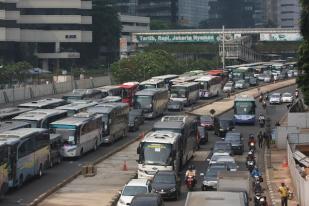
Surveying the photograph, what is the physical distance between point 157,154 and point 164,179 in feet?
16.8

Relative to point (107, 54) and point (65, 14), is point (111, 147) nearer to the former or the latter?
point (65, 14)

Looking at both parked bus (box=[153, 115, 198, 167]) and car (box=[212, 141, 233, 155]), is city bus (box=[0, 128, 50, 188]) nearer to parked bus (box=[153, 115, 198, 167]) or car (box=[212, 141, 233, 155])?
parked bus (box=[153, 115, 198, 167])

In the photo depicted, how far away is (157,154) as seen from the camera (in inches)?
1667

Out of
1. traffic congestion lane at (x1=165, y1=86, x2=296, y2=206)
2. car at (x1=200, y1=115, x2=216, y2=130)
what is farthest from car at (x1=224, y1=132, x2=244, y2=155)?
car at (x1=200, y1=115, x2=216, y2=130)

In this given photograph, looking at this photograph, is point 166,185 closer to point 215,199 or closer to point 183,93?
point 215,199

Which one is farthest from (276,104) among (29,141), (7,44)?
(7,44)

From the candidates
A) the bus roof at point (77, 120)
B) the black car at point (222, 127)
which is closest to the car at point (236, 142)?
the black car at point (222, 127)

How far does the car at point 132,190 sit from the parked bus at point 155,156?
20.1ft

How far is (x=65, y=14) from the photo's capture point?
502 feet

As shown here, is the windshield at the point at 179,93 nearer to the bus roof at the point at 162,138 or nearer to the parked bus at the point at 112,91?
the parked bus at the point at 112,91

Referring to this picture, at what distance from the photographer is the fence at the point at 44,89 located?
89.7 metres

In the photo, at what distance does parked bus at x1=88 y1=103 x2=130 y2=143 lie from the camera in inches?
2333

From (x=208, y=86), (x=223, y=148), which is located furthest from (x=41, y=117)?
(x=208, y=86)

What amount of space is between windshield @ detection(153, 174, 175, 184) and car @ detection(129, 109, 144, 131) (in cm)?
3131
